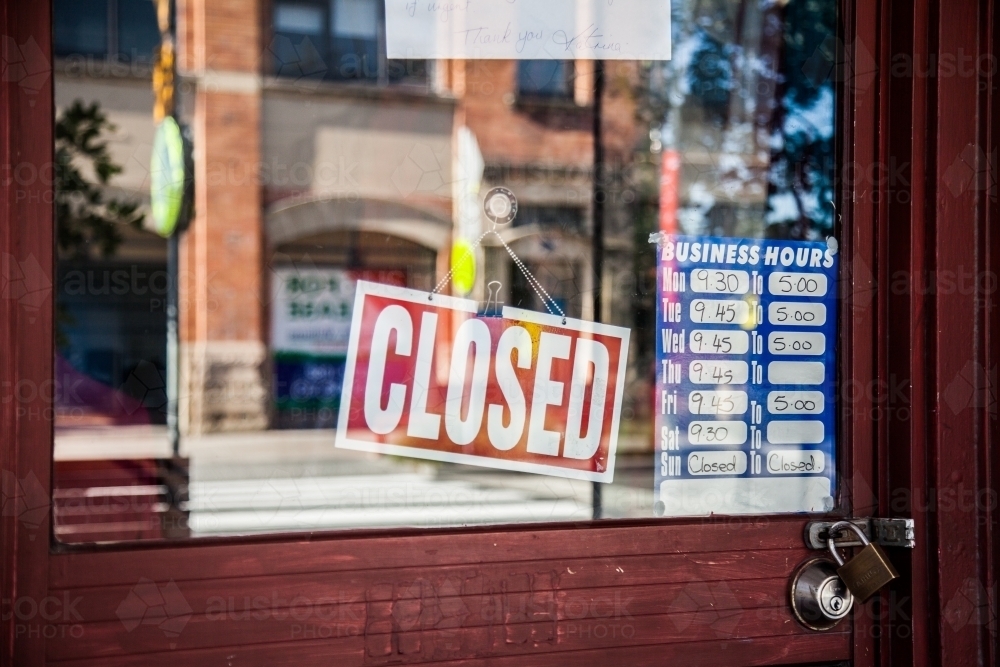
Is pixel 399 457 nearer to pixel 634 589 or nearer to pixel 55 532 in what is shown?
pixel 634 589

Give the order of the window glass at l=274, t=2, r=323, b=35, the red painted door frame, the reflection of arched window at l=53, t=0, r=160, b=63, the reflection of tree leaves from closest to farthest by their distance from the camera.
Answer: the red painted door frame
the reflection of arched window at l=53, t=0, r=160, b=63
the reflection of tree leaves
the window glass at l=274, t=2, r=323, b=35

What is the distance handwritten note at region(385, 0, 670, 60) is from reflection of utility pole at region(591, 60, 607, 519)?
0.14 m

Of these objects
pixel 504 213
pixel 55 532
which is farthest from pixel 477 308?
A: pixel 55 532

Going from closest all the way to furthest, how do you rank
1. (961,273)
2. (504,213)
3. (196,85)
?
(961,273) → (504,213) → (196,85)

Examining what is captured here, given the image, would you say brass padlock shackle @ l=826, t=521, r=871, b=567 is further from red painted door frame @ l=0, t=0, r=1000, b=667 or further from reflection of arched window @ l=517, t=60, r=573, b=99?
reflection of arched window @ l=517, t=60, r=573, b=99

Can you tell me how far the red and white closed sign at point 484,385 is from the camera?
163 cm

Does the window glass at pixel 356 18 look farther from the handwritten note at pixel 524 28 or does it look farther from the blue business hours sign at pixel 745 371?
the blue business hours sign at pixel 745 371

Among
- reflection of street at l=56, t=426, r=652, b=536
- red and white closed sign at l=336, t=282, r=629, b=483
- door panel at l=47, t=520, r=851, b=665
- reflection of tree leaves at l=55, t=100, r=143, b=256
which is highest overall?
reflection of tree leaves at l=55, t=100, r=143, b=256

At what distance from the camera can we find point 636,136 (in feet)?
7.68

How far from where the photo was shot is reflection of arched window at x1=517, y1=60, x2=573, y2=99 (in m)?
1.83

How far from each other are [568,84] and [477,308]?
2.23 ft

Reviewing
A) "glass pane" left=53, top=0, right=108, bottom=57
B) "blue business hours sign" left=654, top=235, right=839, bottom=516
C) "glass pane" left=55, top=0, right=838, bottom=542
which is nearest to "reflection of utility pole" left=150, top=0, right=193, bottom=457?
"glass pane" left=55, top=0, right=838, bottom=542

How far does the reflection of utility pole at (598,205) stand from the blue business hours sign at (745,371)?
4.9 inches

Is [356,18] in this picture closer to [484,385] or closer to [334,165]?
[334,165]
